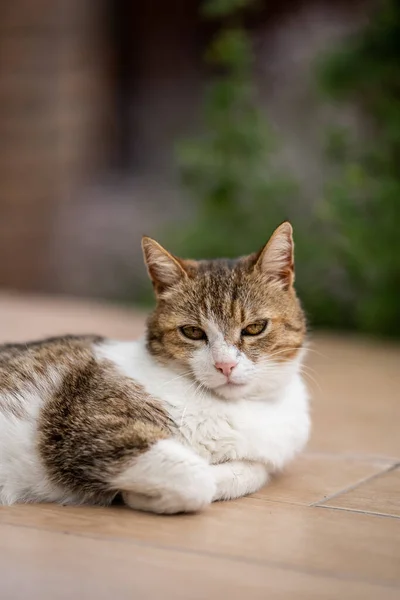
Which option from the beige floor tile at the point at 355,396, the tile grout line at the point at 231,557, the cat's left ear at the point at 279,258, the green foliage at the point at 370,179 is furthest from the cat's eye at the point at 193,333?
the green foliage at the point at 370,179

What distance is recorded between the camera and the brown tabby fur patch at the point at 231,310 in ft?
6.41

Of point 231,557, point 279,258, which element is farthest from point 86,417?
point 279,258

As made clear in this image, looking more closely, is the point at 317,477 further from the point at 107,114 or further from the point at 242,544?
the point at 107,114

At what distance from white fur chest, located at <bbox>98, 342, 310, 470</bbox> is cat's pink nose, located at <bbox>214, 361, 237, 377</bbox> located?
76 mm

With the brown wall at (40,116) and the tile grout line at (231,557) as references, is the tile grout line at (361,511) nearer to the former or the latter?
the tile grout line at (231,557)

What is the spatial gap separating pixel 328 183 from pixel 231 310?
2.72 meters

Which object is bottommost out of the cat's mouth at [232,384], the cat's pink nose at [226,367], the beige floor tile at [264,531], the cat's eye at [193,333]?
the beige floor tile at [264,531]

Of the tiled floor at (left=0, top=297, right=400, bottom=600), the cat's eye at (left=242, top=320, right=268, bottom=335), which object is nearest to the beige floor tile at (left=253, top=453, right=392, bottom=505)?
the tiled floor at (left=0, top=297, right=400, bottom=600)

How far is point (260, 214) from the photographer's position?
4.89 meters

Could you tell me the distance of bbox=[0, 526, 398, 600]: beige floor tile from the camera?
1.37 meters

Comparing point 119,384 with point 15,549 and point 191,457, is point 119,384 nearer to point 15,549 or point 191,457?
point 191,457

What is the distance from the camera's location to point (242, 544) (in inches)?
63.9

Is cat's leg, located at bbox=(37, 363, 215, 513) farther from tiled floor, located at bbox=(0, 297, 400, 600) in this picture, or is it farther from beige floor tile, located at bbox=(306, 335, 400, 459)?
beige floor tile, located at bbox=(306, 335, 400, 459)

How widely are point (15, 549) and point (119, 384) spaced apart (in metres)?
0.46
